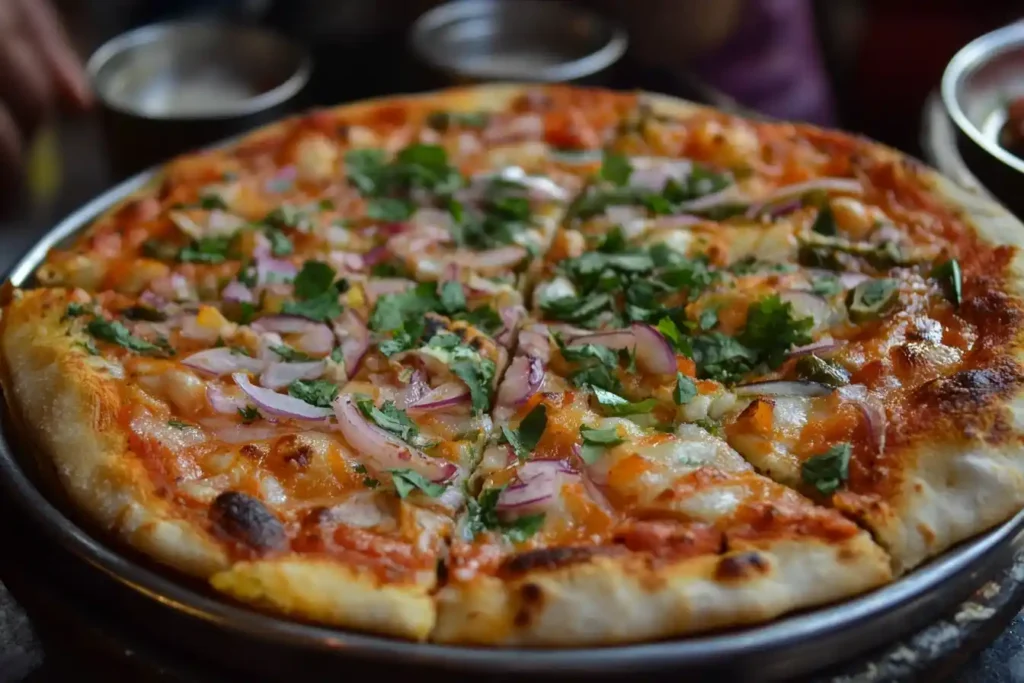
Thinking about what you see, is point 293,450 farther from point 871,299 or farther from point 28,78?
point 28,78

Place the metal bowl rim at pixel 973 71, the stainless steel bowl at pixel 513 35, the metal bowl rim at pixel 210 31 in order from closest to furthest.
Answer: the metal bowl rim at pixel 973 71
the metal bowl rim at pixel 210 31
the stainless steel bowl at pixel 513 35

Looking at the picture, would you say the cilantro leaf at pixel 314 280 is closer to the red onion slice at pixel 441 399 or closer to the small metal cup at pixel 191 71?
the red onion slice at pixel 441 399

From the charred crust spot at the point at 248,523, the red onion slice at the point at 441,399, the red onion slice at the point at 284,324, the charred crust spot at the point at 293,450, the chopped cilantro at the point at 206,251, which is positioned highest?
the charred crust spot at the point at 248,523

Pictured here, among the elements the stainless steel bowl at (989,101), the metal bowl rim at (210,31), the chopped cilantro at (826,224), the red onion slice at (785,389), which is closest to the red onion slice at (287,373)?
the red onion slice at (785,389)

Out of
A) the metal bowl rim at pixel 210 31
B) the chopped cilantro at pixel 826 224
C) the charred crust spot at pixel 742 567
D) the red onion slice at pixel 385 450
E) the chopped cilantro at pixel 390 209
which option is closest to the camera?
the charred crust spot at pixel 742 567

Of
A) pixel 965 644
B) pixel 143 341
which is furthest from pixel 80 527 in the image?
pixel 965 644

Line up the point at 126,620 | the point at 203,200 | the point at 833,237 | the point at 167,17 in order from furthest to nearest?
1. the point at 167,17
2. the point at 203,200
3. the point at 833,237
4. the point at 126,620

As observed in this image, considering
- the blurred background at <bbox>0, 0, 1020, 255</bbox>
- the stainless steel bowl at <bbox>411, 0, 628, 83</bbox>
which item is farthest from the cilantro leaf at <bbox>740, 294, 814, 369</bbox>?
the stainless steel bowl at <bbox>411, 0, 628, 83</bbox>

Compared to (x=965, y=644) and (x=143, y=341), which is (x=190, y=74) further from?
(x=965, y=644)
